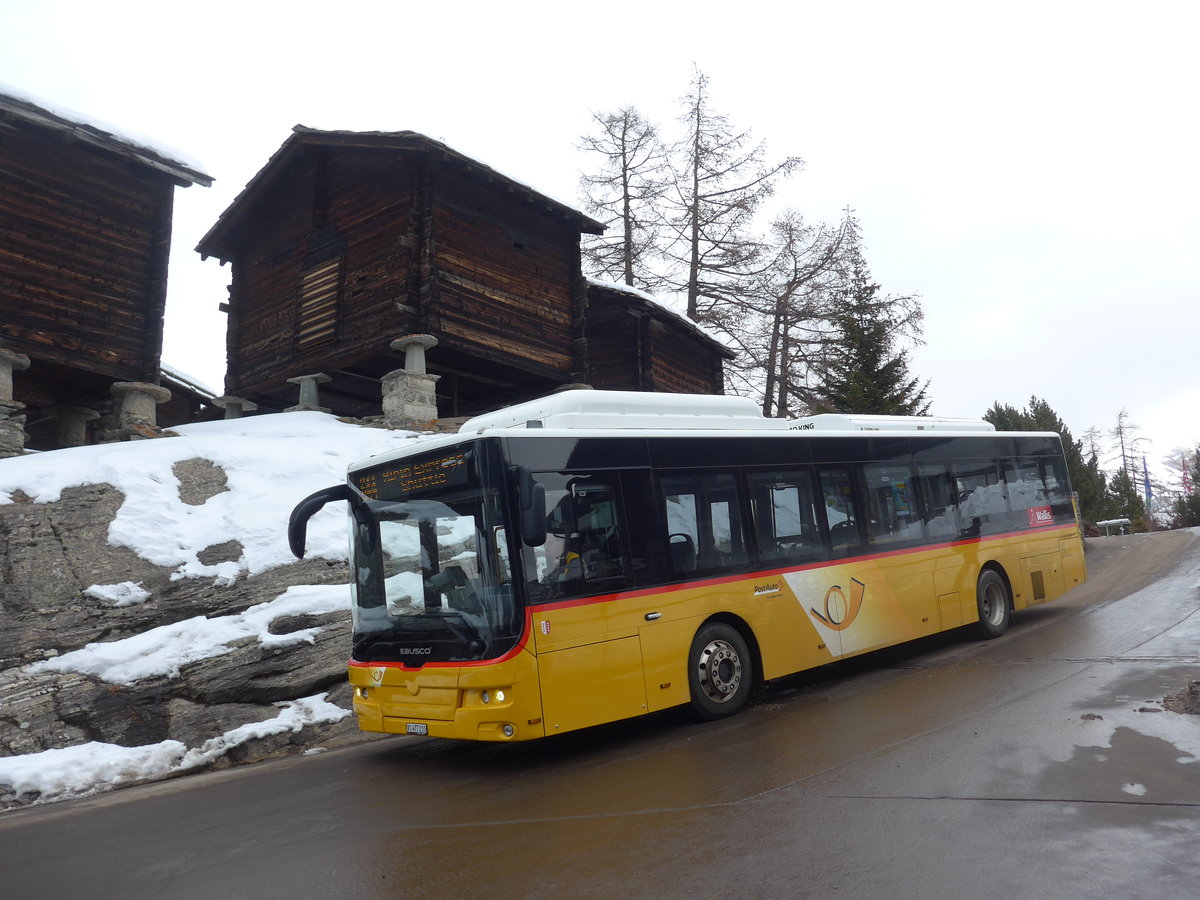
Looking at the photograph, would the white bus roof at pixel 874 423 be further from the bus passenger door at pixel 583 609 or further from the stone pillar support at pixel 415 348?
the stone pillar support at pixel 415 348

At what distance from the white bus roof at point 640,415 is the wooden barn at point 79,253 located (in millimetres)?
12472

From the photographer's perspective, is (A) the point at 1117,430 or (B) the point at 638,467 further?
(A) the point at 1117,430

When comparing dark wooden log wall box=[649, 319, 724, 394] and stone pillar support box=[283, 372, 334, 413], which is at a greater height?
dark wooden log wall box=[649, 319, 724, 394]

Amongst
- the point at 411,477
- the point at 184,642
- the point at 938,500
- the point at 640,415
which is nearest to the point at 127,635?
the point at 184,642

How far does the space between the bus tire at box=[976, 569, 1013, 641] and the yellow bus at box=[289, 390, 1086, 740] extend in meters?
1.03

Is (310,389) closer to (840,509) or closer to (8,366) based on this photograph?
(8,366)

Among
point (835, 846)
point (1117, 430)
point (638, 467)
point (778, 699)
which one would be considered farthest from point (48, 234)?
point (1117, 430)

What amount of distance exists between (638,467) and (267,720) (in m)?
4.49

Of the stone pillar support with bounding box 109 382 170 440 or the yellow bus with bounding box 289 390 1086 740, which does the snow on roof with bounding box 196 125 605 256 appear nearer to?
the stone pillar support with bounding box 109 382 170 440

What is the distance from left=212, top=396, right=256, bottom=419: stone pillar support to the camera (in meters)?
22.2

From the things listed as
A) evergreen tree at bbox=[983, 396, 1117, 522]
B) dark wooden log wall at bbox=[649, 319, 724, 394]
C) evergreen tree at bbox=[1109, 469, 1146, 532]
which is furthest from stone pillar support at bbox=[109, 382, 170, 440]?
evergreen tree at bbox=[1109, 469, 1146, 532]

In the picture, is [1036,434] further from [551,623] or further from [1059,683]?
[551,623]

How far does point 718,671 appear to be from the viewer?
23.9ft

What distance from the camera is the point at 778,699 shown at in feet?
26.4
